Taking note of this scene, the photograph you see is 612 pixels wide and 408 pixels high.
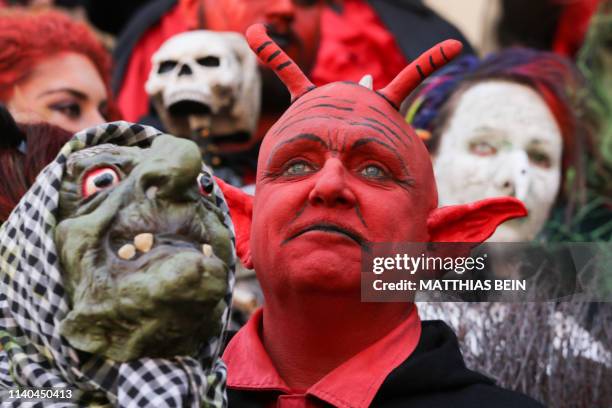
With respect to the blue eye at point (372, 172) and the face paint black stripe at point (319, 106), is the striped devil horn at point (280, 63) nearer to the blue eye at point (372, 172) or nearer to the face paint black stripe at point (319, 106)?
the face paint black stripe at point (319, 106)

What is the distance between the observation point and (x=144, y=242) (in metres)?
2.14

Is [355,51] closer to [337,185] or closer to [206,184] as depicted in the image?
[337,185]

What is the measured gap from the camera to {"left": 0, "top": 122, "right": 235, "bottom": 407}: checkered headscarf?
2135mm

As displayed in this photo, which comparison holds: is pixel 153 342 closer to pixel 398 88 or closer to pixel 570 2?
pixel 398 88

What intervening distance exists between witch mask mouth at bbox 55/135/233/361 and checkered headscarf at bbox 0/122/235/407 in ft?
0.07

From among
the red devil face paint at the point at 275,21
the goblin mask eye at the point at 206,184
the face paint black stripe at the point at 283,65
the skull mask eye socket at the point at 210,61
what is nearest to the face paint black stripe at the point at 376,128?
the face paint black stripe at the point at 283,65

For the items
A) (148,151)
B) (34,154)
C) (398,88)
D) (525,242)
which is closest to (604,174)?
(525,242)

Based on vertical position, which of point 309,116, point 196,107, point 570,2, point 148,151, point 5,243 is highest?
point 570,2

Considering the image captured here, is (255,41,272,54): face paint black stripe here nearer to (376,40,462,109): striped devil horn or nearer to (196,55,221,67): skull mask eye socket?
(376,40,462,109): striped devil horn

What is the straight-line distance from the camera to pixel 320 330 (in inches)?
101

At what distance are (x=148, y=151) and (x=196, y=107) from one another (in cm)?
164

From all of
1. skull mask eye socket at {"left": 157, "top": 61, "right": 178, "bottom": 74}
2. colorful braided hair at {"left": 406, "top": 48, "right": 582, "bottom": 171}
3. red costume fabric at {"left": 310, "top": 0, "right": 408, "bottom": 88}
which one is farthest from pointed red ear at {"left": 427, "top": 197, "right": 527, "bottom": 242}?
red costume fabric at {"left": 310, "top": 0, "right": 408, "bottom": 88}

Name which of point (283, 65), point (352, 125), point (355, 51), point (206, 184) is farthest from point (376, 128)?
point (355, 51)

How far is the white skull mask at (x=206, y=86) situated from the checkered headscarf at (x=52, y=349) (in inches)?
62.2
